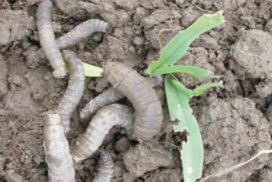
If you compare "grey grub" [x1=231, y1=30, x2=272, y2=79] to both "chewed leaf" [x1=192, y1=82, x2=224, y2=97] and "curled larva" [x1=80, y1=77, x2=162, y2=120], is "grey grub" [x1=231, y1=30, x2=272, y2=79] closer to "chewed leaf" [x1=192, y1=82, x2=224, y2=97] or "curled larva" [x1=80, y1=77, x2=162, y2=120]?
"chewed leaf" [x1=192, y1=82, x2=224, y2=97]

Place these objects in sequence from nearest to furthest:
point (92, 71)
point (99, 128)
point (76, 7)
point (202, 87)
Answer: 1. point (202, 87)
2. point (99, 128)
3. point (92, 71)
4. point (76, 7)

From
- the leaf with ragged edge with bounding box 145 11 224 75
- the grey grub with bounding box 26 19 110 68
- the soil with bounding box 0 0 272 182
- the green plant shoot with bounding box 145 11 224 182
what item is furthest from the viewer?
the grey grub with bounding box 26 19 110 68

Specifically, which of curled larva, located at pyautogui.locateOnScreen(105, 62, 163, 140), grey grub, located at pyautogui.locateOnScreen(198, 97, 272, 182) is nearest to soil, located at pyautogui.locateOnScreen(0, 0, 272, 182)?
grey grub, located at pyautogui.locateOnScreen(198, 97, 272, 182)

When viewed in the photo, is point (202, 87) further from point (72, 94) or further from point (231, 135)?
point (72, 94)

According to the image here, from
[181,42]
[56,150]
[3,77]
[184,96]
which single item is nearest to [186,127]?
[184,96]

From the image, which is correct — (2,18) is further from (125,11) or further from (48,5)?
(125,11)
